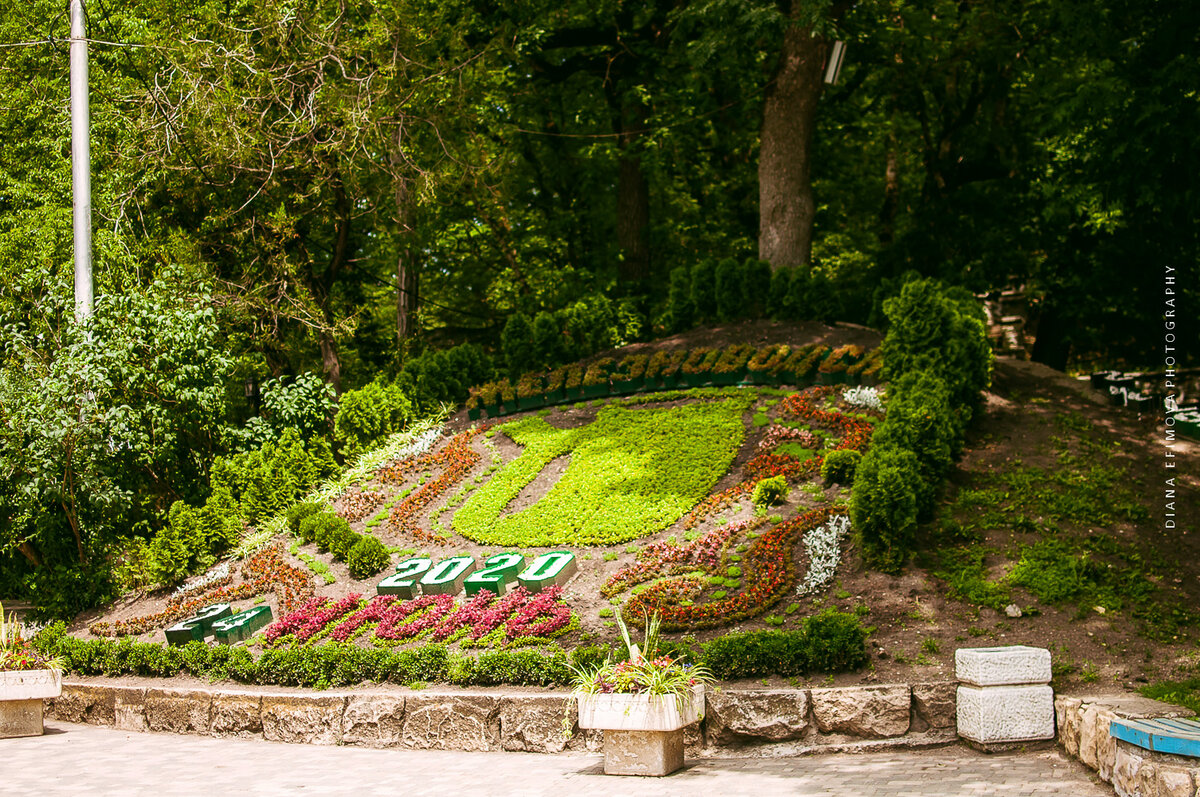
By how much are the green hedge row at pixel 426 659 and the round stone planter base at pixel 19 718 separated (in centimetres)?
101

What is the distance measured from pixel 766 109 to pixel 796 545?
8715 mm

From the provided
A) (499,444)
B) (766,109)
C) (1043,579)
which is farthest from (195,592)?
(766,109)

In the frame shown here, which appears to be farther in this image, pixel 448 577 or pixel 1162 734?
pixel 448 577

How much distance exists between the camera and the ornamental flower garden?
884cm

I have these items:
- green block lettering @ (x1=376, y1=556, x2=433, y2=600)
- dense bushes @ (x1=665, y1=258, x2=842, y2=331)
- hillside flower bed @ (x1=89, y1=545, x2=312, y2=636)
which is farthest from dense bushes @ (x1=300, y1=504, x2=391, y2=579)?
dense bushes @ (x1=665, y1=258, x2=842, y2=331)

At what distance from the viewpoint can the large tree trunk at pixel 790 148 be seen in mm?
15102

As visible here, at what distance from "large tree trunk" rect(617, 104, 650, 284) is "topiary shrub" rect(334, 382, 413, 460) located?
654cm

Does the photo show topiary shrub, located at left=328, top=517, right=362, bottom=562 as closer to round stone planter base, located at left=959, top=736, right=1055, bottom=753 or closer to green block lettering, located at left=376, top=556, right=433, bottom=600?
green block lettering, located at left=376, top=556, right=433, bottom=600

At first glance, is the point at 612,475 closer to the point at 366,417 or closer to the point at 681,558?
the point at 681,558

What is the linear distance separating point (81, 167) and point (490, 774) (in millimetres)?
9221

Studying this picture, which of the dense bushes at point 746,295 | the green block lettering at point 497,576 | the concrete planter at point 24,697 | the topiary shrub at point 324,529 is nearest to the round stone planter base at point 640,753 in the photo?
the green block lettering at point 497,576

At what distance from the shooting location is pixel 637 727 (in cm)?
625

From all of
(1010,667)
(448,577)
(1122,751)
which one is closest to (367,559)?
(448,577)

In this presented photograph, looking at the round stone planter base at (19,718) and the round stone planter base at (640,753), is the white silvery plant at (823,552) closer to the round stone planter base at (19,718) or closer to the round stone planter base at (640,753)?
the round stone planter base at (640,753)
